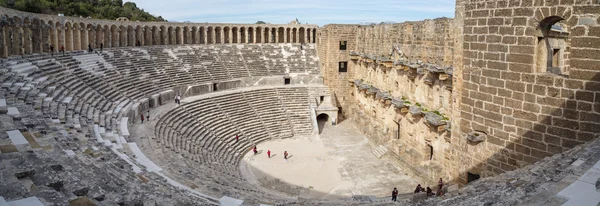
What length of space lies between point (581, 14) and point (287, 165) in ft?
44.8

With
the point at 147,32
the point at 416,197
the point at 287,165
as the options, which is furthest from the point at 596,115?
the point at 147,32

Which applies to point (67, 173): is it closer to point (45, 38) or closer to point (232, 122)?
point (232, 122)

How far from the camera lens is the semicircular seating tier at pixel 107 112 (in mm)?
7582

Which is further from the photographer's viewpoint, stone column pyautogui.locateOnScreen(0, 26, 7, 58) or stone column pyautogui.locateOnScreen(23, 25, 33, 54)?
stone column pyautogui.locateOnScreen(23, 25, 33, 54)

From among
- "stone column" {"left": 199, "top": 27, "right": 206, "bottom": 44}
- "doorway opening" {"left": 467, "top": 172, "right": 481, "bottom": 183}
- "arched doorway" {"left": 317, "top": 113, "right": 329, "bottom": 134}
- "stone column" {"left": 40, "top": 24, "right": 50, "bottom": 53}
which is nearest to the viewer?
"doorway opening" {"left": 467, "top": 172, "right": 481, "bottom": 183}

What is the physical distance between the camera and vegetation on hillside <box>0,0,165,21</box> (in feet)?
113

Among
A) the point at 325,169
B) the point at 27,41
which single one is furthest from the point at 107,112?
the point at 325,169

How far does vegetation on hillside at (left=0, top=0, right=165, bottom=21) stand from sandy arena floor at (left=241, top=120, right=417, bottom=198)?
76.1 ft

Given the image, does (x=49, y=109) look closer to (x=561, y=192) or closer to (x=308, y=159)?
(x=308, y=159)

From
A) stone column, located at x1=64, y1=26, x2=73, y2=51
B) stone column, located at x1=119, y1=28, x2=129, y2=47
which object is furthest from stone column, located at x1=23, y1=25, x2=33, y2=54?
stone column, located at x1=119, y1=28, x2=129, y2=47

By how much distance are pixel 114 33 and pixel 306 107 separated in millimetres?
12976

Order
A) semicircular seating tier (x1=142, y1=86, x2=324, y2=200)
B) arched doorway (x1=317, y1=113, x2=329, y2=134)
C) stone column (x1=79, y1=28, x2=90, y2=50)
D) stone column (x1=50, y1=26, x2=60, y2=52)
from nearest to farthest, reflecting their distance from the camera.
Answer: semicircular seating tier (x1=142, y1=86, x2=324, y2=200) → stone column (x1=50, y1=26, x2=60, y2=52) → stone column (x1=79, y1=28, x2=90, y2=50) → arched doorway (x1=317, y1=113, x2=329, y2=134)

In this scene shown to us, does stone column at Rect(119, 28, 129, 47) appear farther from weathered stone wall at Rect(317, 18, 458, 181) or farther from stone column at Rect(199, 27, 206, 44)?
weathered stone wall at Rect(317, 18, 458, 181)

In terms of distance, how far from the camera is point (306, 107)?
1081 inches
